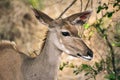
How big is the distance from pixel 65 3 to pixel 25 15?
1.63 metres

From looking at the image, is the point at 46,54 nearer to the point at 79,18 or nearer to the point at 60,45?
the point at 60,45

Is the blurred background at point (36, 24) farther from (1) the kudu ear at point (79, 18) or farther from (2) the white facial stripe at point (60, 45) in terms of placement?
(2) the white facial stripe at point (60, 45)

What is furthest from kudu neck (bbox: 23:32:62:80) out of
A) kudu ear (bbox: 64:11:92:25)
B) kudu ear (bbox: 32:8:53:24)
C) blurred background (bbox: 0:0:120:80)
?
blurred background (bbox: 0:0:120:80)

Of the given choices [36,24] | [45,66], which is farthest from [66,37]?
[36,24]

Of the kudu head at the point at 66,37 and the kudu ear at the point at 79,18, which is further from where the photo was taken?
the kudu ear at the point at 79,18

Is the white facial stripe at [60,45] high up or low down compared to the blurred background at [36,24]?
up

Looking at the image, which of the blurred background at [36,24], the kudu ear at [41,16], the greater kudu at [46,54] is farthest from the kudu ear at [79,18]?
the blurred background at [36,24]

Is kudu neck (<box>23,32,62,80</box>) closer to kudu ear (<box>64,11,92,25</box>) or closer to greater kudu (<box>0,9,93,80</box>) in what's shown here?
greater kudu (<box>0,9,93,80</box>)

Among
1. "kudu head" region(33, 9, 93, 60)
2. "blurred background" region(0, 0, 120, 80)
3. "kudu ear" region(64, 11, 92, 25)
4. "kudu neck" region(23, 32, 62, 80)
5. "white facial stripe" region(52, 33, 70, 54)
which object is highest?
"kudu ear" region(64, 11, 92, 25)

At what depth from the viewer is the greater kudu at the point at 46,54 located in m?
5.83

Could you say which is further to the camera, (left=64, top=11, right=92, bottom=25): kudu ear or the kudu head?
(left=64, top=11, right=92, bottom=25): kudu ear

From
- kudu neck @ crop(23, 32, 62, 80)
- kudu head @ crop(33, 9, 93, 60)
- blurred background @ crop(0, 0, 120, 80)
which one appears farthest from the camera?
blurred background @ crop(0, 0, 120, 80)

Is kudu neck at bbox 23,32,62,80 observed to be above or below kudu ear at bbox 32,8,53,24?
below

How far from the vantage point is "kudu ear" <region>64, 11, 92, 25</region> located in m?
6.02
